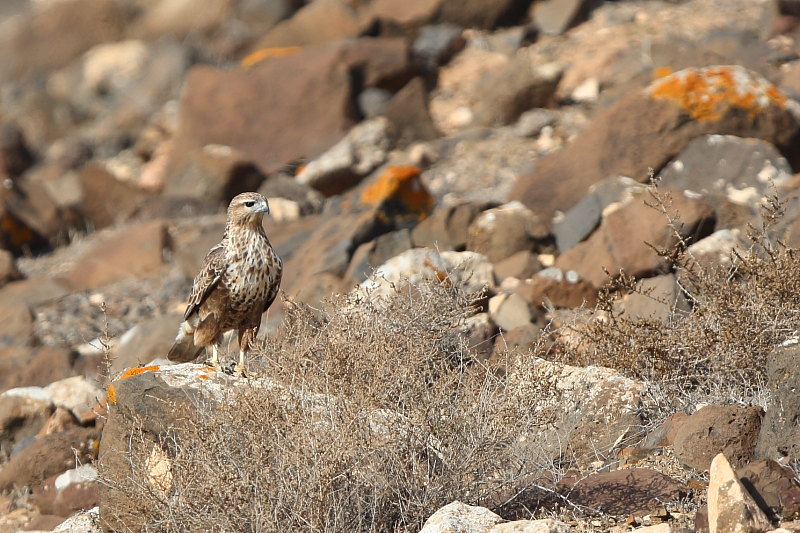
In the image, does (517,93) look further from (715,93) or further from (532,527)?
(532,527)

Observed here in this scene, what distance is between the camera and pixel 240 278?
23.4 feet

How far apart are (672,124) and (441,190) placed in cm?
355

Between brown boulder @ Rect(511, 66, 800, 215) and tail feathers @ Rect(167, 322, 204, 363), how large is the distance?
4.37m

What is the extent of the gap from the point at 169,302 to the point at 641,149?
5.54 metres

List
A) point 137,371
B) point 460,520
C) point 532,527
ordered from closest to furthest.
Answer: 1. point 532,527
2. point 460,520
3. point 137,371

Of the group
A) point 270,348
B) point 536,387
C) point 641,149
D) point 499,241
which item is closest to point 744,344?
point 536,387

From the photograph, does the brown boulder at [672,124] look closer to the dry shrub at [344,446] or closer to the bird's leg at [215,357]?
the bird's leg at [215,357]

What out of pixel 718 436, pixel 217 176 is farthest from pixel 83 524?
pixel 217 176

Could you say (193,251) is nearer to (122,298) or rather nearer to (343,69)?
(122,298)

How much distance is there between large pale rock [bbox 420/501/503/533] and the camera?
4.69 metres

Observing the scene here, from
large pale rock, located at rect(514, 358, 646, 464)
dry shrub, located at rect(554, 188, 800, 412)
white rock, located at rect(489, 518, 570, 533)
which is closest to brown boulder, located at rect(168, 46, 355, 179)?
dry shrub, located at rect(554, 188, 800, 412)

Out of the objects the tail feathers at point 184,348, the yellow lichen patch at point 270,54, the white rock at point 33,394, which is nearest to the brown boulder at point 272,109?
the yellow lichen patch at point 270,54

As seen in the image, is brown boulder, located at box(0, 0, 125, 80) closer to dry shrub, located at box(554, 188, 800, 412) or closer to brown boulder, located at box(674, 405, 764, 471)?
dry shrub, located at box(554, 188, 800, 412)

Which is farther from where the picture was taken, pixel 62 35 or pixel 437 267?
pixel 62 35
